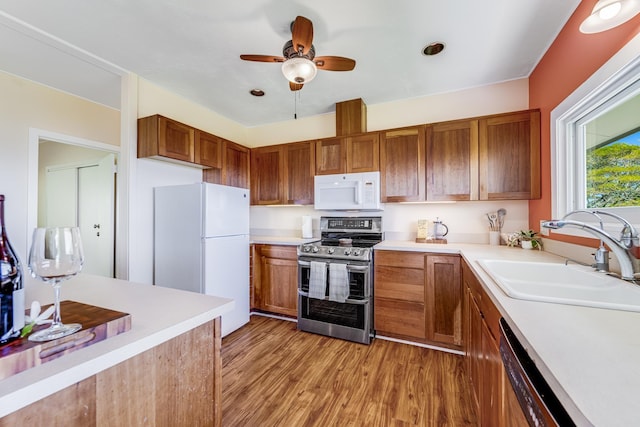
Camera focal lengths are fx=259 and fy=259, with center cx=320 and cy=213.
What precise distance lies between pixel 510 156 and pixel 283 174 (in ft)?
7.96

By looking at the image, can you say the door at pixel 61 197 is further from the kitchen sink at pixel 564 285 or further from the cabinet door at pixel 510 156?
the cabinet door at pixel 510 156

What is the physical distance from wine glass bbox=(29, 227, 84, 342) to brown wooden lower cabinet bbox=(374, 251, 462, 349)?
2.23 meters

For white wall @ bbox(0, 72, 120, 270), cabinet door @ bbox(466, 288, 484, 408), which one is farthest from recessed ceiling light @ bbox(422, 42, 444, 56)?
white wall @ bbox(0, 72, 120, 270)

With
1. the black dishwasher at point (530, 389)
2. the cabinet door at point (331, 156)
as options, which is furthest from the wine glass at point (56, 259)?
the cabinet door at point (331, 156)

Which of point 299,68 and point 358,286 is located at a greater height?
point 299,68

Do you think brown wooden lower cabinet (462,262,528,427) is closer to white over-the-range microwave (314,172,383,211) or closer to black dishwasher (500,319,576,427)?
black dishwasher (500,319,576,427)

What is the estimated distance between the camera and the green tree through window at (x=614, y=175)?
52.1 inches

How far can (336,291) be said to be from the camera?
8.20 ft

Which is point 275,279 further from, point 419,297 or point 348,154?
point 348,154

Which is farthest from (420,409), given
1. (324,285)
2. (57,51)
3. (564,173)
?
(57,51)

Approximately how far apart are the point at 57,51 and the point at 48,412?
9.74ft

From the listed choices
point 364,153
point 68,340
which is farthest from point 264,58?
point 68,340

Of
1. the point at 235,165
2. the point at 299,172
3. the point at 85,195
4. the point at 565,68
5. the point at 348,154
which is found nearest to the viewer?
the point at 565,68

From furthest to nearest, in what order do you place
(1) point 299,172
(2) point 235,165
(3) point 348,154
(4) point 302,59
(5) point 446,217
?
1. (2) point 235,165
2. (1) point 299,172
3. (3) point 348,154
4. (5) point 446,217
5. (4) point 302,59
